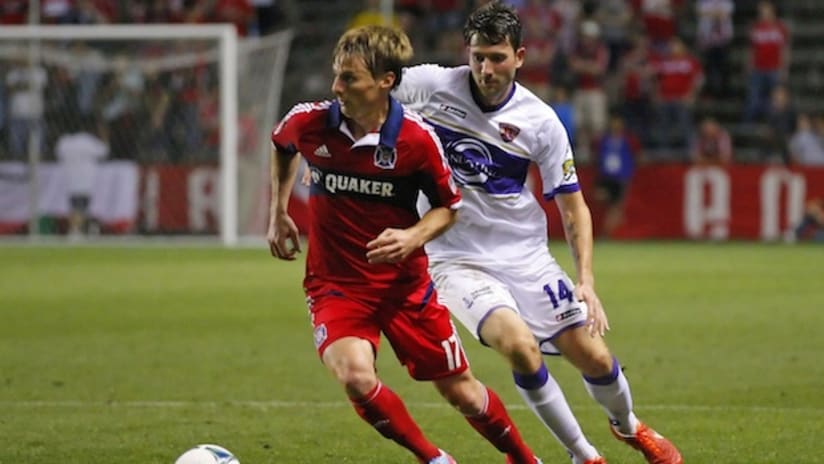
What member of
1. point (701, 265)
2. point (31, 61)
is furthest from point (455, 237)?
point (31, 61)

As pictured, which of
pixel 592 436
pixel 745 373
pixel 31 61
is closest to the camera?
pixel 592 436

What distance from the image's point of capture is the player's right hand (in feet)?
22.3

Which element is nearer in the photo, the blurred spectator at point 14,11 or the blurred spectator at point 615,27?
the blurred spectator at point 14,11

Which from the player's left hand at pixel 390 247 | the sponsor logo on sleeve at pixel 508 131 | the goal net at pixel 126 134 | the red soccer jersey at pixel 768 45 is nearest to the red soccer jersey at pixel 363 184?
the player's left hand at pixel 390 247

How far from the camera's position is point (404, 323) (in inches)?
264

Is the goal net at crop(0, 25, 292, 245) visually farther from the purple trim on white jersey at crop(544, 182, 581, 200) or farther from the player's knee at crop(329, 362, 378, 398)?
the player's knee at crop(329, 362, 378, 398)

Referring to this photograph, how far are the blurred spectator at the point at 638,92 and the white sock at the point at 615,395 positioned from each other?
20272 millimetres

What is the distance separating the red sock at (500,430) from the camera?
6840mm

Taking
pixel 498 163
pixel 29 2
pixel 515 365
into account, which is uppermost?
pixel 498 163

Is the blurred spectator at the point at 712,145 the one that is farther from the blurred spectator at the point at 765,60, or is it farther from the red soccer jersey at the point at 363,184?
the red soccer jersey at the point at 363,184

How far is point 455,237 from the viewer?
7.45 metres

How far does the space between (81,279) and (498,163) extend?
449 inches

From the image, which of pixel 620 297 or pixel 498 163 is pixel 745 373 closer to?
pixel 498 163

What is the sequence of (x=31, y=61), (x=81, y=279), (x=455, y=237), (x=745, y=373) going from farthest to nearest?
1. (x=31, y=61)
2. (x=81, y=279)
3. (x=745, y=373)
4. (x=455, y=237)
